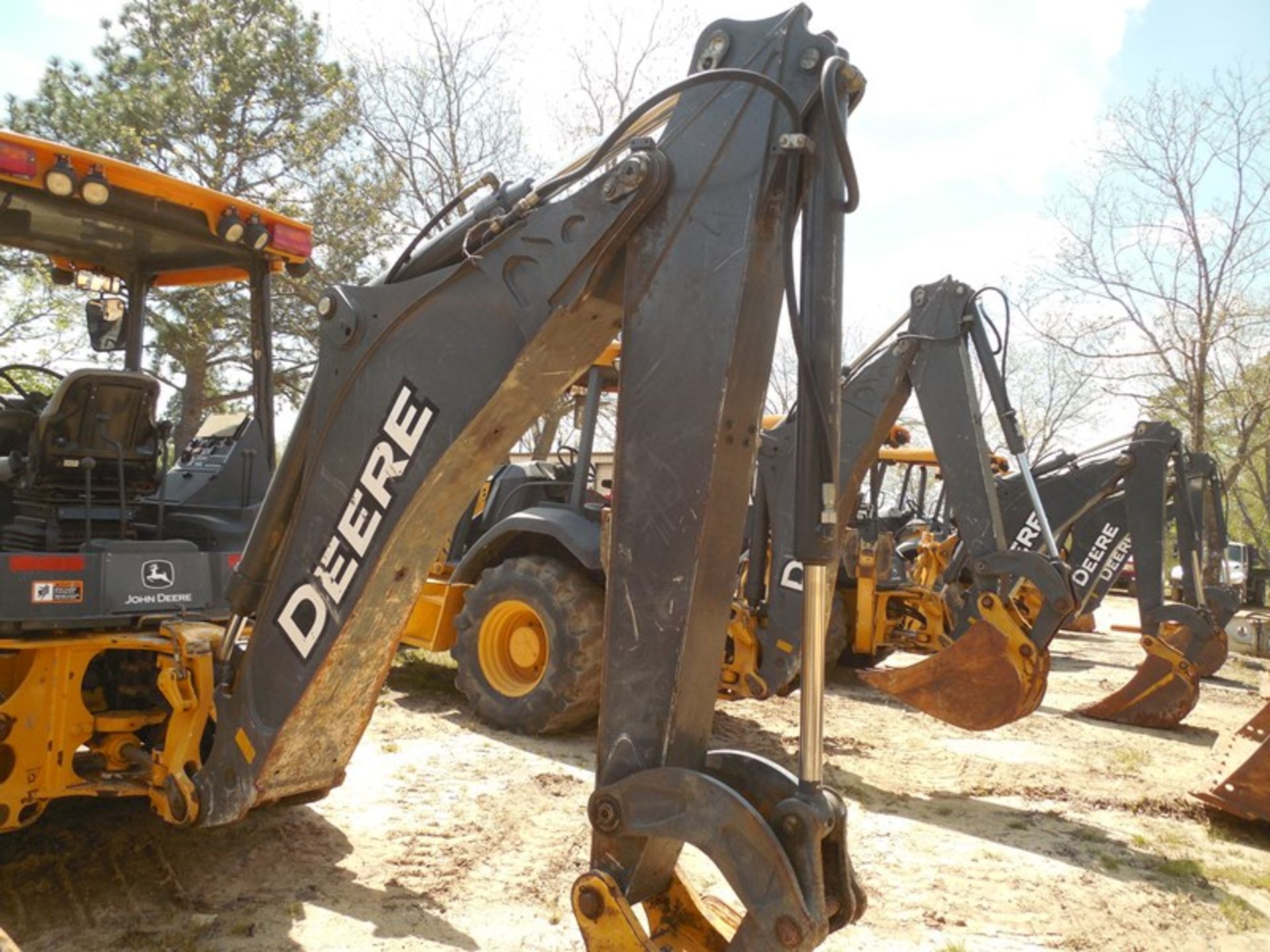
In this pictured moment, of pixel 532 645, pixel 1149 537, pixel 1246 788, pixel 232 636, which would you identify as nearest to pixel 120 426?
pixel 232 636

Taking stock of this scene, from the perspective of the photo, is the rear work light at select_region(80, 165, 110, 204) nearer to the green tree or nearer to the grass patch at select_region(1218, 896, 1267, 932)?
the grass patch at select_region(1218, 896, 1267, 932)

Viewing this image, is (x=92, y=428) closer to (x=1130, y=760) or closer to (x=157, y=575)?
(x=157, y=575)

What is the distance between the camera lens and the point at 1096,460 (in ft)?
31.8

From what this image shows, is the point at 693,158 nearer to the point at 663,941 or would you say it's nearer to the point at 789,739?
the point at 663,941

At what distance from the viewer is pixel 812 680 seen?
227cm

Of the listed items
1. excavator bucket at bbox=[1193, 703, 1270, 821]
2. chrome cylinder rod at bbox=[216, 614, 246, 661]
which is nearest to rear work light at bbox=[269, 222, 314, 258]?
chrome cylinder rod at bbox=[216, 614, 246, 661]

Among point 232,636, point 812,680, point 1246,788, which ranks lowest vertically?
point 1246,788

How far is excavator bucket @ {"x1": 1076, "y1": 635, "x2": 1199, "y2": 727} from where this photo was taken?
26.3ft

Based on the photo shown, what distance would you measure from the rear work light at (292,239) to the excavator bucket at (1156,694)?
7.02 m

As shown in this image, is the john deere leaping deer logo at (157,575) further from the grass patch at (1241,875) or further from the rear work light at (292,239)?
the grass patch at (1241,875)

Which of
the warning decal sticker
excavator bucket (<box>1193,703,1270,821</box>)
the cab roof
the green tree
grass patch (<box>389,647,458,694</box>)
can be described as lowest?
grass patch (<box>389,647,458,694</box>)

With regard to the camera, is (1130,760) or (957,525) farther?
(1130,760)

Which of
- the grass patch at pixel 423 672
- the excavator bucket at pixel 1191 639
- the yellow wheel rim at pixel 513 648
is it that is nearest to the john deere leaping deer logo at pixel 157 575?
the yellow wheel rim at pixel 513 648

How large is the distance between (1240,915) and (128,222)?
212 inches
